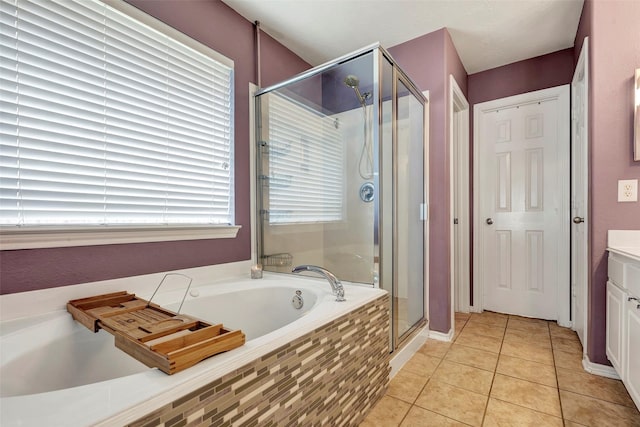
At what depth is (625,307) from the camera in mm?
1468

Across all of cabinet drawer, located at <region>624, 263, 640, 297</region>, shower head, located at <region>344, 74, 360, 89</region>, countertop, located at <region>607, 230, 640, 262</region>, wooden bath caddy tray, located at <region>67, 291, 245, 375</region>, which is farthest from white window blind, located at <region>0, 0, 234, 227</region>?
countertop, located at <region>607, 230, 640, 262</region>

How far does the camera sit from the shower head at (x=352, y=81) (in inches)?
82.3

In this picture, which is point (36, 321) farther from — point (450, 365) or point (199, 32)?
point (450, 365)

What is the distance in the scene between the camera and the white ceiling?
6.91 feet

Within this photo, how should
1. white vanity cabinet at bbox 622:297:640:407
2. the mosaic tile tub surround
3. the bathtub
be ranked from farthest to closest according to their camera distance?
white vanity cabinet at bbox 622:297:640:407 → the mosaic tile tub surround → the bathtub

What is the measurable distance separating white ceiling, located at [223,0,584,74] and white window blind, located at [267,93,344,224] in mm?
568

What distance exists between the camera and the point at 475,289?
10.0 feet

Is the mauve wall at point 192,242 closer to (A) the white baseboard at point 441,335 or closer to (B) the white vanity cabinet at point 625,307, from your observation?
(A) the white baseboard at point 441,335

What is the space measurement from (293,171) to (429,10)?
1.51 metres

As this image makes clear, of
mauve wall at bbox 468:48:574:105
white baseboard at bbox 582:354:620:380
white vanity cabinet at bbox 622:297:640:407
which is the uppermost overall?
mauve wall at bbox 468:48:574:105

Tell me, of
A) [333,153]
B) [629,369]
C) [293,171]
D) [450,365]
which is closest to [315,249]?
[293,171]

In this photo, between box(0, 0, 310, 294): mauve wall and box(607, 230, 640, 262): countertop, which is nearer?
box(0, 0, 310, 294): mauve wall

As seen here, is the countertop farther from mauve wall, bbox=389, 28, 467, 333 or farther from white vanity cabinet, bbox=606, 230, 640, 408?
mauve wall, bbox=389, 28, 467, 333

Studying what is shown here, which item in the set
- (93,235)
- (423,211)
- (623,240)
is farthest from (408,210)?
(93,235)
